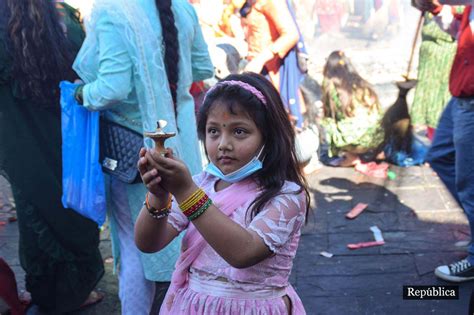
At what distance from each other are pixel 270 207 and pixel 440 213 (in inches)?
133

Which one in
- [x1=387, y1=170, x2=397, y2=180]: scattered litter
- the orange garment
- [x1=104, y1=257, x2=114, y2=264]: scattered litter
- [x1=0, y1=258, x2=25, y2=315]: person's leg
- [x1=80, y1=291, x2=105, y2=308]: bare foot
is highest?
the orange garment

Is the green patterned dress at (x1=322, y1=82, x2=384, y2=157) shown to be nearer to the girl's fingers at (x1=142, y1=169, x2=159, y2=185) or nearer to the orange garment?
the orange garment

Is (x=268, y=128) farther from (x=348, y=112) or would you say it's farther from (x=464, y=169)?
(x=348, y=112)

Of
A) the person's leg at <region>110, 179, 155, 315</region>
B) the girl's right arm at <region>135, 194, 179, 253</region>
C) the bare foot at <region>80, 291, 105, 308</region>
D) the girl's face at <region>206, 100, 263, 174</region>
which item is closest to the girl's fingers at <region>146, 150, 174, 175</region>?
Answer: the girl's right arm at <region>135, 194, 179, 253</region>

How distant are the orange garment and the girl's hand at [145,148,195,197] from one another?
12.5 ft

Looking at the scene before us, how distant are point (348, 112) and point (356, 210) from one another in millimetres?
1452

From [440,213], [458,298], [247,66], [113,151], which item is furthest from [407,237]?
[113,151]

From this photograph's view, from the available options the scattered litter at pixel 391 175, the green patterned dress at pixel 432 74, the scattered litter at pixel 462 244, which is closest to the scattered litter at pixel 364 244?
the scattered litter at pixel 462 244

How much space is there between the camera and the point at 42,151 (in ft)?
11.0

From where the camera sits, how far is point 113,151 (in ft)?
→ 9.80

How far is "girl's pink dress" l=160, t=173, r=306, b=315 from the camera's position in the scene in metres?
1.91

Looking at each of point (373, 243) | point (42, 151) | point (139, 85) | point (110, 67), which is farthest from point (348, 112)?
point (110, 67)

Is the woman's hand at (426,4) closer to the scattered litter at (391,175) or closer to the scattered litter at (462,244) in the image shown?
the scattered litter at (462,244)

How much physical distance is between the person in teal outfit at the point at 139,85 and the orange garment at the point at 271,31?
210cm
